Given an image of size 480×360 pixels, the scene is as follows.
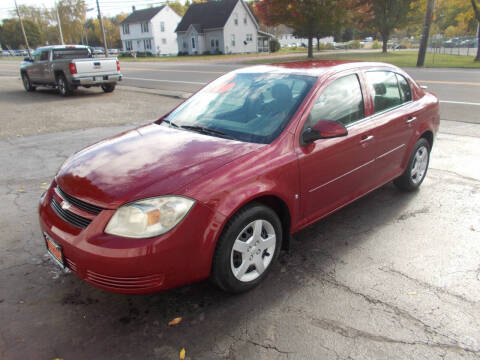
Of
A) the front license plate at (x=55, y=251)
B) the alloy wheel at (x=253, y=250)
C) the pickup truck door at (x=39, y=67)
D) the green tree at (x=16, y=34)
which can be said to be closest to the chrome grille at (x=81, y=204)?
the front license plate at (x=55, y=251)

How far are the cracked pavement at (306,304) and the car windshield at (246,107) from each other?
47.7 inches

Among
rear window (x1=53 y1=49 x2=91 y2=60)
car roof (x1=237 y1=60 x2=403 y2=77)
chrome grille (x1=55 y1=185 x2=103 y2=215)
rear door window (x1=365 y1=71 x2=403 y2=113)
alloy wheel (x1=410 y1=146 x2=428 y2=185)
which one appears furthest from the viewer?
rear window (x1=53 y1=49 x2=91 y2=60)

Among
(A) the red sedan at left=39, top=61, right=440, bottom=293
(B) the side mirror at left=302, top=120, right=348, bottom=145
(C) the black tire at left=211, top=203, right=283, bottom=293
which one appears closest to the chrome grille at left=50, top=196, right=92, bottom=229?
(A) the red sedan at left=39, top=61, right=440, bottom=293

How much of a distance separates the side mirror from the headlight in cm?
120

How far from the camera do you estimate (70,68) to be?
13.4 metres

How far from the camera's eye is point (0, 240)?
3.93 m

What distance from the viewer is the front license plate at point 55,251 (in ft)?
8.97

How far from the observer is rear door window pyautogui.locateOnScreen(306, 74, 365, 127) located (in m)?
3.46

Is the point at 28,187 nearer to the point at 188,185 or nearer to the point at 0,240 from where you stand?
the point at 0,240

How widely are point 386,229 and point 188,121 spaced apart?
2.28 m

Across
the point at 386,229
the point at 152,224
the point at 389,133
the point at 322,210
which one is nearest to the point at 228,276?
the point at 152,224

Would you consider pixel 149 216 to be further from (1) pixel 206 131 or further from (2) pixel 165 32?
(2) pixel 165 32

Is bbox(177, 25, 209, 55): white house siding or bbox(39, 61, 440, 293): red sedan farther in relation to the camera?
bbox(177, 25, 209, 55): white house siding

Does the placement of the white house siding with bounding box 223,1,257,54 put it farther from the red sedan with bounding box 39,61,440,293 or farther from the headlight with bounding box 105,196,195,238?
the headlight with bounding box 105,196,195,238
